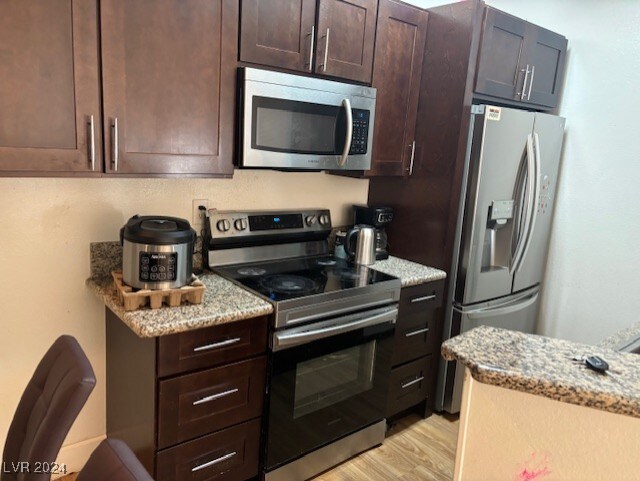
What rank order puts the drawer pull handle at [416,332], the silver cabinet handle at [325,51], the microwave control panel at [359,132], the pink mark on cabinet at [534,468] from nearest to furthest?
the pink mark on cabinet at [534,468], the silver cabinet handle at [325,51], the microwave control panel at [359,132], the drawer pull handle at [416,332]

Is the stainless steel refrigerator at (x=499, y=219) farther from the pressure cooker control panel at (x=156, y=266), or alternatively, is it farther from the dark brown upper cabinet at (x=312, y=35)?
the pressure cooker control panel at (x=156, y=266)

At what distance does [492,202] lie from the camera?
8.23 feet

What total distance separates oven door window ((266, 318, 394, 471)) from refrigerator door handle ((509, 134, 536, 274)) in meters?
0.91

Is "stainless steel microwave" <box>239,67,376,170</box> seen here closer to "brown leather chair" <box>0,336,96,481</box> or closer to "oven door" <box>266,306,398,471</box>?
"oven door" <box>266,306,398,471</box>

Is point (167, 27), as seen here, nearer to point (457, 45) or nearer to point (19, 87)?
point (19, 87)

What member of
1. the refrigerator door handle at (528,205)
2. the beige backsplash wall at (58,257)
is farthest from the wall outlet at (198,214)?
the refrigerator door handle at (528,205)

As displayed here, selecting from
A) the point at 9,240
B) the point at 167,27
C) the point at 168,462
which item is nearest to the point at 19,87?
the point at 167,27

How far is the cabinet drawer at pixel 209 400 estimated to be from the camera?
1.70m

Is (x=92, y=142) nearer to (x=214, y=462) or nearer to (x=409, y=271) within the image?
(x=214, y=462)

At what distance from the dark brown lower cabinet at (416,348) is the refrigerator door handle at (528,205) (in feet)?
1.65

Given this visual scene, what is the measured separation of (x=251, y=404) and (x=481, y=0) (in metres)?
2.08

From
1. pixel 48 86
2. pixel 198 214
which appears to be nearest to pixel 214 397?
pixel 198 214

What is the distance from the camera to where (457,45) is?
2371 mm

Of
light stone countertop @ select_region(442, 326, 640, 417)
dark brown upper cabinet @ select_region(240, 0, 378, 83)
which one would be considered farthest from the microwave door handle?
light stone countertop @ select_region(442, 326, 640, 417)
